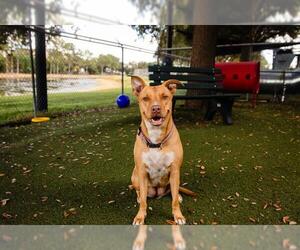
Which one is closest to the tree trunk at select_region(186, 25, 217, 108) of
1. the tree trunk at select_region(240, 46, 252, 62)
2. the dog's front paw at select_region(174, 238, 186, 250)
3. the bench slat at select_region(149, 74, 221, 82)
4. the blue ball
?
the bench slat at select_region(149, 74, 221, 82)

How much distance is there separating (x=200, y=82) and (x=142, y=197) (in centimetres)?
277

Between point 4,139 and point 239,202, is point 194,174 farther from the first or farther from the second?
point 4,139

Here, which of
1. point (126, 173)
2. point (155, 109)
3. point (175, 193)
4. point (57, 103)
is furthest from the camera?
point (57, 103)

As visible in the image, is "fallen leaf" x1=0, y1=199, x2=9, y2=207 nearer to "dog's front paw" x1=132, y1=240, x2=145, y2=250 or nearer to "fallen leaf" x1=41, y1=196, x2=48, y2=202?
"fallen leaf" x1=41, y1=196, x2=48, y2=202

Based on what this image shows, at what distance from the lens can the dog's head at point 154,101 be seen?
6.20 ft

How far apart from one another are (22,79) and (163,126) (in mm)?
4751

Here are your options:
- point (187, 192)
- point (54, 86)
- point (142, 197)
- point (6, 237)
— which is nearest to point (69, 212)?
point (6, 237)

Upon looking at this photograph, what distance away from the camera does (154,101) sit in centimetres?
189

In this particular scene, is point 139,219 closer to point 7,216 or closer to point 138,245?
point 138,245

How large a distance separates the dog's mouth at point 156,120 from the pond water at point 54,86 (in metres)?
4.29

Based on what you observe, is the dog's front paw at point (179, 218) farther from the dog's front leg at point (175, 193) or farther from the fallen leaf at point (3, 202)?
the fallen leaf at point (3, 202)

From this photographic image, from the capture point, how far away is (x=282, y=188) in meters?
2.76

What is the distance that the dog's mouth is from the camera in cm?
192

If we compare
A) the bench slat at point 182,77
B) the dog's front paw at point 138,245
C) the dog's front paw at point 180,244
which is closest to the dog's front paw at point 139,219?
the dog's front paw at point 138,245
